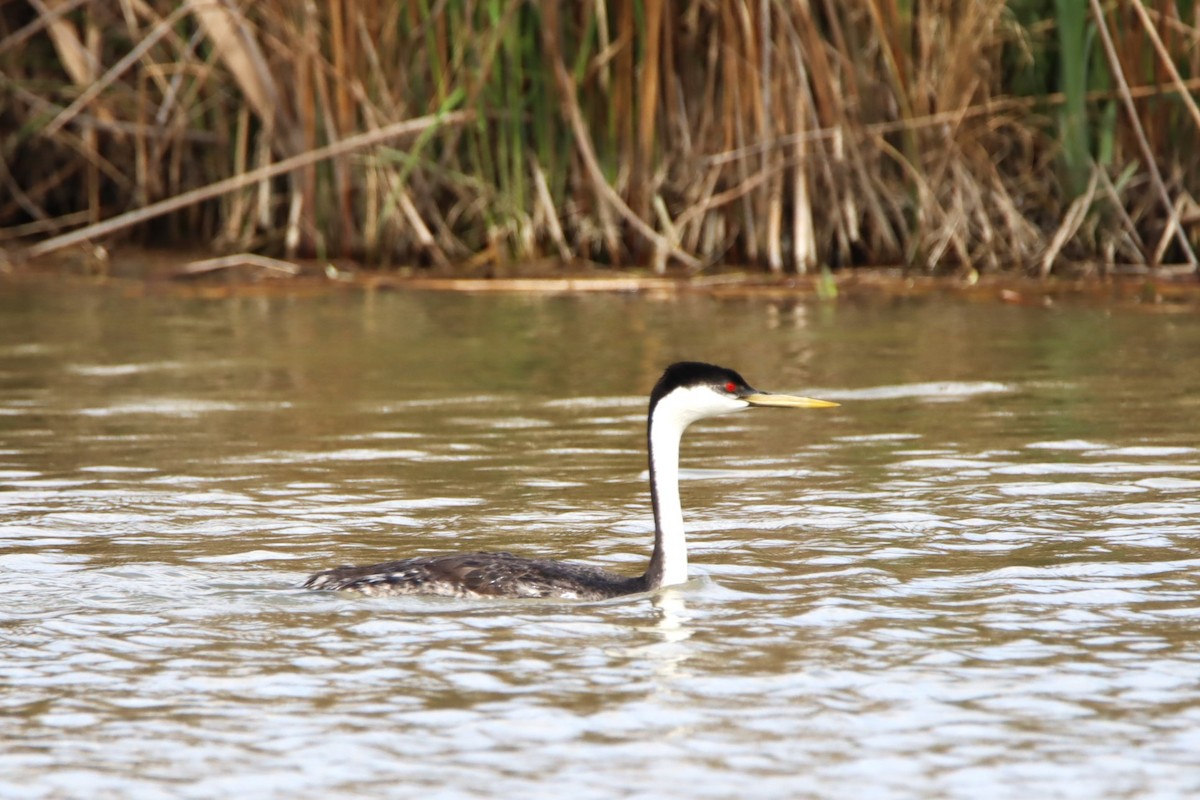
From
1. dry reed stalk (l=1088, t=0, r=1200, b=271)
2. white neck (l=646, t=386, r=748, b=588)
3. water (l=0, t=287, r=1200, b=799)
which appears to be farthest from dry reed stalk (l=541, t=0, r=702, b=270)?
white neck (l=646, t=386, r=748, b=588)

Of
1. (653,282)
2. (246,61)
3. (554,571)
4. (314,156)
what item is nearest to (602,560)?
(554,571)

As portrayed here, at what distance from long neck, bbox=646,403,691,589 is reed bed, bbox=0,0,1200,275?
23.6 ft

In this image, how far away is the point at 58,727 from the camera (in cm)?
525

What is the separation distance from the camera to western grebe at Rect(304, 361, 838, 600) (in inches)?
259

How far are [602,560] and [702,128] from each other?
778cm

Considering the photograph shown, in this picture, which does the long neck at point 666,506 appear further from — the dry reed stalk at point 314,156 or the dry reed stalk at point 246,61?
the dry reed stalk at point 246,61

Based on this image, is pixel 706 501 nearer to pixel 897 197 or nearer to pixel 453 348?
pixel 453 348

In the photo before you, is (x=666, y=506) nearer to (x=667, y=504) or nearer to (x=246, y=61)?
(x=667, y=504)

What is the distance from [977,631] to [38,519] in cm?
381

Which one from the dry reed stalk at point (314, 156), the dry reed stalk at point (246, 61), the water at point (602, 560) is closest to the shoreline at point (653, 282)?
the dry reed stalk at point (314, 156)

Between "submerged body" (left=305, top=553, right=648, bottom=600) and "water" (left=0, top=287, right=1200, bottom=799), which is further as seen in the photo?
"submerged body" (left=305, top=553, right=648, bottom=600)

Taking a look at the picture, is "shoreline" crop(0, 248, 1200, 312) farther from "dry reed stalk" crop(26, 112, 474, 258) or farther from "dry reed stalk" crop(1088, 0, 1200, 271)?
"dry reed stalk" crop(26, 112, 474, 258)

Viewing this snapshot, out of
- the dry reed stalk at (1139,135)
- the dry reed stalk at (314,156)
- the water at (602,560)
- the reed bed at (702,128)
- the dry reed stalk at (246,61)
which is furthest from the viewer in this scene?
the dry reed stalk at (246,61)

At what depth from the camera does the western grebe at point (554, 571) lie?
6566 mm
